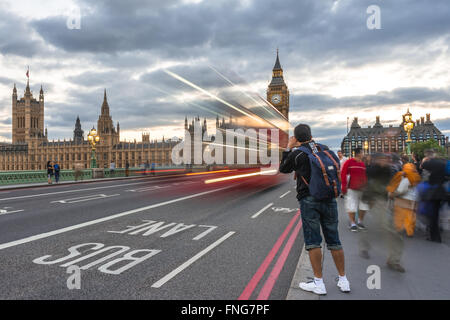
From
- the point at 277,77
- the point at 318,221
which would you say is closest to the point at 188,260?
the point at 318,221

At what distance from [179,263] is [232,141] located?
625 inches

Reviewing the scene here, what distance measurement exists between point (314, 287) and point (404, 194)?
305 centimetres

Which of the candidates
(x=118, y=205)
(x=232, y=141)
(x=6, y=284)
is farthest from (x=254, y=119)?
(x=6, y=284)

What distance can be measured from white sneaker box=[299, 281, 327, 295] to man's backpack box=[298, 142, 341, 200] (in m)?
1.14

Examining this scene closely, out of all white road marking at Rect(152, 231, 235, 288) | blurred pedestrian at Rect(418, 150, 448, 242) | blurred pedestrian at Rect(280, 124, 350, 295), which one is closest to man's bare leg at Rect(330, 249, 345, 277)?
blurred pedestrian at Rect(280, 124, 350, 295)

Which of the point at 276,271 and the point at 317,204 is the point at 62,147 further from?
the point at 317,204

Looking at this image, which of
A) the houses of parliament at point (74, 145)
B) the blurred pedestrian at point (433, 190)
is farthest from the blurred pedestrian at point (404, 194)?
the houses of parliament at point (74, 145)

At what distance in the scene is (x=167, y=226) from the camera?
8.07 meters

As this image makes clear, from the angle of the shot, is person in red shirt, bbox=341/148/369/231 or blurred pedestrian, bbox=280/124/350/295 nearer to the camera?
blurred pedestrian, bbox=280/124/350/295

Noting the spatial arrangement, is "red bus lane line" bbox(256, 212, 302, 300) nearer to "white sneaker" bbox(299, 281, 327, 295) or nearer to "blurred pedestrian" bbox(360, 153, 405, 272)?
"white sneaker" bbox(299, 281, 327, 295)

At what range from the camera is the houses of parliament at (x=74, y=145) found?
13225 centimetres

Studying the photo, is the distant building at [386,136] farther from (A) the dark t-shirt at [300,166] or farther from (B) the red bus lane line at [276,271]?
(A) the dark t-shirt at [300,166]

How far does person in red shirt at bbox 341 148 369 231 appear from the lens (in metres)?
7.59
